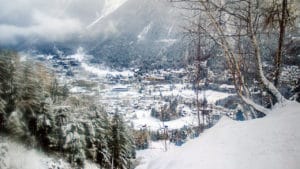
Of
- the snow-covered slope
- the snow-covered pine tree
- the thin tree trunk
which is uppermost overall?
the thin tree trunk

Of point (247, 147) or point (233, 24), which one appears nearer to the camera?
point (247, 147)

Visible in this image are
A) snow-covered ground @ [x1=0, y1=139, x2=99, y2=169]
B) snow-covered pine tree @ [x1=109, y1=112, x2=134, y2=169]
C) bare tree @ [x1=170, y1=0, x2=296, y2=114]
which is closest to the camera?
bare tree @ [x1=170, y1=0, x2=296, y2=114]

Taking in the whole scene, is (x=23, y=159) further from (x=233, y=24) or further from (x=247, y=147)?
(x=247, y=147)

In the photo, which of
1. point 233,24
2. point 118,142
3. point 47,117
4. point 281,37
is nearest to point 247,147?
point 233,24

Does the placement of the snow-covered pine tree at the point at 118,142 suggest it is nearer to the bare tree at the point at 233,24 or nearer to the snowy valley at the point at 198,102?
the snowy valley at the point at 198,102

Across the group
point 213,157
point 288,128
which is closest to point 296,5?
point 288,128

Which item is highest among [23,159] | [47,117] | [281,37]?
[281,37]

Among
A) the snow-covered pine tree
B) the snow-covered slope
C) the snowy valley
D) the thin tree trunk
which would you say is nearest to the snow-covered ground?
the snowy valley

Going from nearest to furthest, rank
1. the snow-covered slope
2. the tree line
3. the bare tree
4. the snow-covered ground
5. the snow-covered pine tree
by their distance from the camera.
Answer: the snow-covered slope → the bare tree → the snow-covered ground → the tree line → the snow-covered pine tree

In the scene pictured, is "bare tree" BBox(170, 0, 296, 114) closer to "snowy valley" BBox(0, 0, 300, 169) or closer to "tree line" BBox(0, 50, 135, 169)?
"snowy valley" BBox(0, 0, 300, 169)
